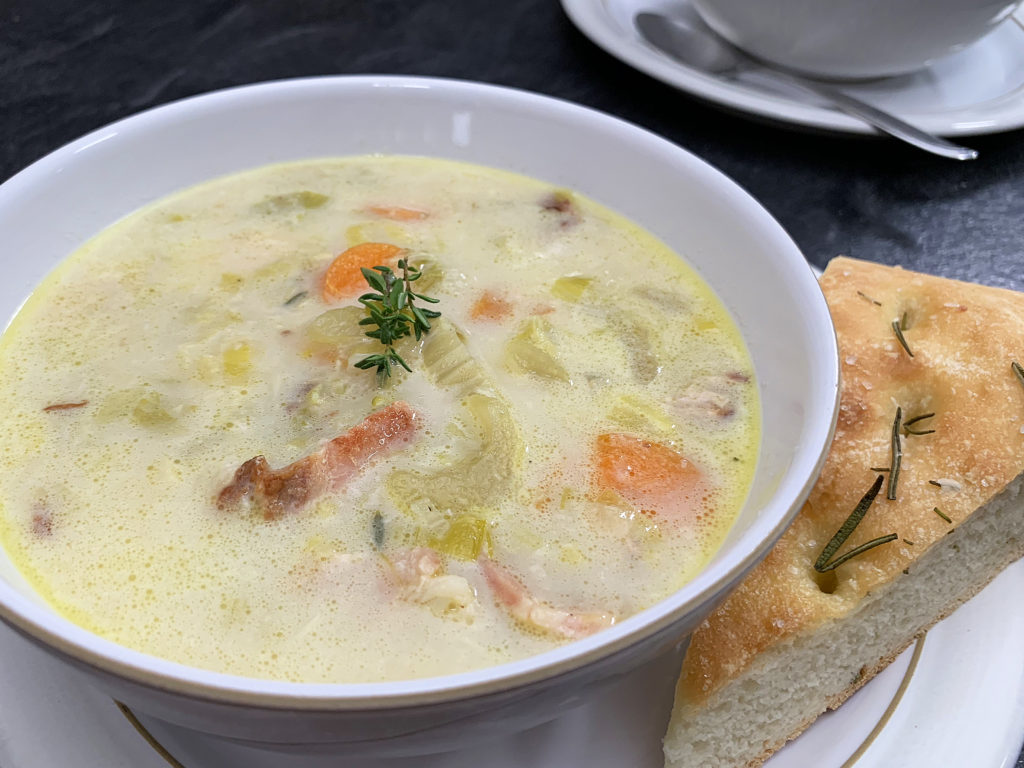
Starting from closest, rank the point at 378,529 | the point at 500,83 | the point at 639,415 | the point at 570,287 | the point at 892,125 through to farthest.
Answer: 1. the point at 378,529
2. the point at 639,415
3. the point at 570,287
4. the point at 892,125
5. the point at 500,83

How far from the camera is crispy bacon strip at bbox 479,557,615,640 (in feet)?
4.39

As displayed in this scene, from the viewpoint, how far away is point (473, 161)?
2.30 meters

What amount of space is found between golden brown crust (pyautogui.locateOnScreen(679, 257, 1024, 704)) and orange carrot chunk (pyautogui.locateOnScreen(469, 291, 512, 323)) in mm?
644

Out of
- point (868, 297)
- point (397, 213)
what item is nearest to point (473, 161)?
point (397, 213)

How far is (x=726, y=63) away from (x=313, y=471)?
7.60ft

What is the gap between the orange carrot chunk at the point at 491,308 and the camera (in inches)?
73.6

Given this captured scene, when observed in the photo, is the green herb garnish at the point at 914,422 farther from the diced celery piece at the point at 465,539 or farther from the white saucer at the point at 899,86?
the white saucer at the point at 899,86

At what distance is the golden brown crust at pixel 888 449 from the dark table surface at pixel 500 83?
2.46 feet

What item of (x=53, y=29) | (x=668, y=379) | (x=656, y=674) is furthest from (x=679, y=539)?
(x=53, y=29)

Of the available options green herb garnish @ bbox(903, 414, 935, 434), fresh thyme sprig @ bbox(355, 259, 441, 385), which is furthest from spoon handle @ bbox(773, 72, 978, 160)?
fresh thyme sprig @ bbox(355, 259, 441, 385)

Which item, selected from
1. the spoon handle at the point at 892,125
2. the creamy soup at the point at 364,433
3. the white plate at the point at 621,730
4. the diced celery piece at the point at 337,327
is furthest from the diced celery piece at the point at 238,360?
the spoon handle at the point at 892,125

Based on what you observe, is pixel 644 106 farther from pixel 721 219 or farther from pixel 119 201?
pixel 119 201

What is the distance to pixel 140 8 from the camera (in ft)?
12.5

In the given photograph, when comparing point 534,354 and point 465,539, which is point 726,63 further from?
point 465,539
